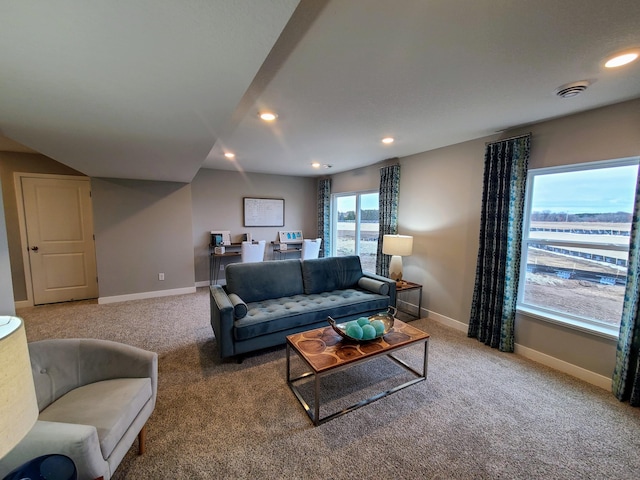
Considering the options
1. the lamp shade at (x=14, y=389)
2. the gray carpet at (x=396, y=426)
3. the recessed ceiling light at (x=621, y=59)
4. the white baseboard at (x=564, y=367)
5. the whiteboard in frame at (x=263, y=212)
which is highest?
the recessed ceiling light at (x=621, y=59)

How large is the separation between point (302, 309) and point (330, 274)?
89 cm

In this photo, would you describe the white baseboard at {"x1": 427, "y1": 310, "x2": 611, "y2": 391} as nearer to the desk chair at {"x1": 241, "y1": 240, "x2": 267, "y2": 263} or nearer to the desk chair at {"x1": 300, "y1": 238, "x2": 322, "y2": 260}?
the desk chair at {"x1": 300, "y1": 238, "x2": 322, "y2": 260}

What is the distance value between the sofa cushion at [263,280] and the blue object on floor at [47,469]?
79.4 inches

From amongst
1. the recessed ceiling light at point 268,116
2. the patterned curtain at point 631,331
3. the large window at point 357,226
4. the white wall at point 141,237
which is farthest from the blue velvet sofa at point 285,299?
the white wall at point 141,237

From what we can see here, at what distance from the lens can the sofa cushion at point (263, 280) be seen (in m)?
3.04

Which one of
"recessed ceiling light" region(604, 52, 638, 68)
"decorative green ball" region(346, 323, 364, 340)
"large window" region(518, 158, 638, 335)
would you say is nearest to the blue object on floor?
"decorative green ball" region(346, 323, 364, 340)

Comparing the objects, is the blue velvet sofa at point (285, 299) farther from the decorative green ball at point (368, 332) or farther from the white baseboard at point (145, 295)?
the white baseboard at point (145, 295)

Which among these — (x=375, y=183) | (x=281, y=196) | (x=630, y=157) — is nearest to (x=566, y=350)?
(x=630, y=157)

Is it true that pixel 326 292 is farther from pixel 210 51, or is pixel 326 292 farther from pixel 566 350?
pixel 210 51

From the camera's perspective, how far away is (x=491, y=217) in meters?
2.93

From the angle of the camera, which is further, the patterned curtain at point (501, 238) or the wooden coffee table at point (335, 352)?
the patterned curtain at point (501, 238)

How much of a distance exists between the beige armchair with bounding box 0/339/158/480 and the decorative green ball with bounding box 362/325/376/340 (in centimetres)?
151

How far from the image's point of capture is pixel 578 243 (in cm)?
246

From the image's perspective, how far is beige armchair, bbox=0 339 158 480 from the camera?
1.06 metres
